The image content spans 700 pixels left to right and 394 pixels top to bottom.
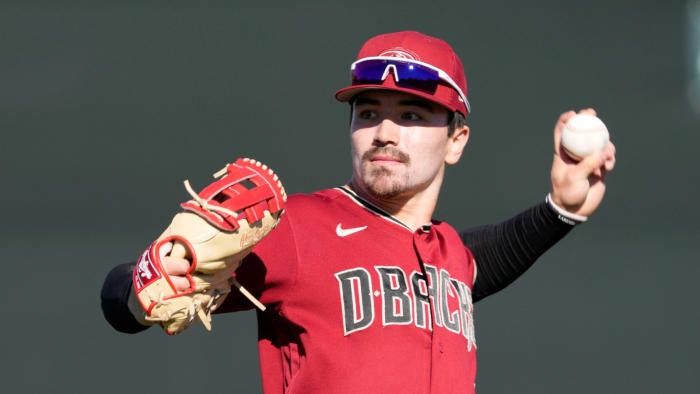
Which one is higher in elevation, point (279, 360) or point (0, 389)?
point (279, 360)

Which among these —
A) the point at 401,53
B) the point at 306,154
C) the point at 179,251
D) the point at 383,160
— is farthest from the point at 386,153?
the point at 306,154

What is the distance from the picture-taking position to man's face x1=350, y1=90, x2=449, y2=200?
192cm

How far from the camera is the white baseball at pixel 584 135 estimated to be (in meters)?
2.09

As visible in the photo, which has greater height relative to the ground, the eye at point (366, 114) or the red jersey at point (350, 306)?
the eye at point (366, 114)

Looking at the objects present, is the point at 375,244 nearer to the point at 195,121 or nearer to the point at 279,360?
the point at 279,360

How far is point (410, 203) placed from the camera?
2051mm

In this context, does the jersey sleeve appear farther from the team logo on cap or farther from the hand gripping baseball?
the team logo on cap

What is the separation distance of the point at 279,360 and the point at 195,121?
2.14 metres

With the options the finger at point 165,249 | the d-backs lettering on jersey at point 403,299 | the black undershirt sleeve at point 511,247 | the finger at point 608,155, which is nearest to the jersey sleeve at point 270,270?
the d-backs lettering on jersey at point 403,299

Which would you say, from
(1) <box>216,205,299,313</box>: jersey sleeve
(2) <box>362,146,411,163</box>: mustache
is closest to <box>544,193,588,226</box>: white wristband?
(2) <box>362,146,411,163</box>: mustache

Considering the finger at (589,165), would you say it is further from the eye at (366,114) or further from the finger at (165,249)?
the finger at (165,249)

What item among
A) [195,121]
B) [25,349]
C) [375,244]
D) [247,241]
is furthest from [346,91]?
[25,349]

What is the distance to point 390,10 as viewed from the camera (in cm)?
392

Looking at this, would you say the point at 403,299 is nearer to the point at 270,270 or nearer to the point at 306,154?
the point at 270,270
